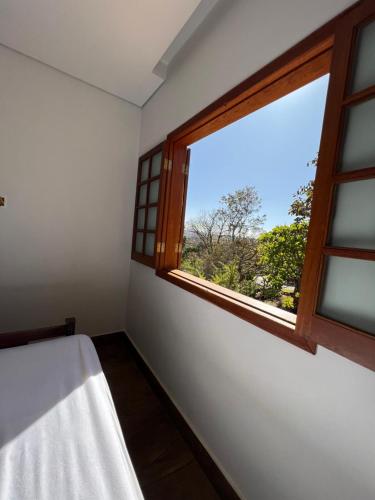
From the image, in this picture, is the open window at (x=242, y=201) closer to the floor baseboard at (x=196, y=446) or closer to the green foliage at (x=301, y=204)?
the green foliage at (x=301, y=204)

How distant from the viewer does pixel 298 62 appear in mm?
828

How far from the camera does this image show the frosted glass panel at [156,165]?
6.17 ft

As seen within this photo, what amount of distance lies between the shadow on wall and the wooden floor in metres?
0.51

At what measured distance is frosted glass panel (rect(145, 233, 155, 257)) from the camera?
6.33 ft

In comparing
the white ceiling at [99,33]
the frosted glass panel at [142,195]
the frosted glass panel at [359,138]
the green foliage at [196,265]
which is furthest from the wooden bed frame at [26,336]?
the white ceiling at [99,33]

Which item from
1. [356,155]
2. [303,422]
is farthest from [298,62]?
[303,422]

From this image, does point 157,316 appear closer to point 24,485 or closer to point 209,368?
point 209,368

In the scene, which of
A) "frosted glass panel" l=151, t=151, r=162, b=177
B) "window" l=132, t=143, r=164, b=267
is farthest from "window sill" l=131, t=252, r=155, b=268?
"frosted glass panel" l=151, t=151, r=162, b=177

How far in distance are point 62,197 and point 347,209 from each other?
210 centimetres

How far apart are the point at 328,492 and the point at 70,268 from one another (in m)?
2.16

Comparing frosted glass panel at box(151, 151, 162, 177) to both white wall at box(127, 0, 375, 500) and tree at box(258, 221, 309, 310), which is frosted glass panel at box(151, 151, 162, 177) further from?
tree at box(258, 221, 309, 310)

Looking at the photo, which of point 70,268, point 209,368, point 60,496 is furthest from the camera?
point 70,268

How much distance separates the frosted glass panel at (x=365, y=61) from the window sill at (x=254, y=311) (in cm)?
82

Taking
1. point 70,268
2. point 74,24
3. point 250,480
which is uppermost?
point 74,24
